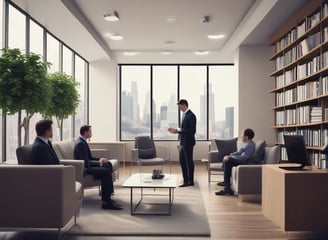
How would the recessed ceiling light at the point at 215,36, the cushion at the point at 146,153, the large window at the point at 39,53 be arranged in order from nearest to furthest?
the large window at the point at 39,53
the cushion at the point at 146,153
the recessed ceiling light at the point at 215,36

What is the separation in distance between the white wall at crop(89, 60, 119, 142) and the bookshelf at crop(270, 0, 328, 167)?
16.7ft

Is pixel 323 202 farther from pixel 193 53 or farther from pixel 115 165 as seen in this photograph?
pixel 193 53

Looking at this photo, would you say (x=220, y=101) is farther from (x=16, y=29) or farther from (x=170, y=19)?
(x=16, y=29)

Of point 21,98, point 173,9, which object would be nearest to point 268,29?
point 173,9

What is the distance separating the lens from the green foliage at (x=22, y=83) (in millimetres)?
4801

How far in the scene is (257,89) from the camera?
9.37 meters

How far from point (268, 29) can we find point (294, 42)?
116cm

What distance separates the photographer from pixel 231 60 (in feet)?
38.8

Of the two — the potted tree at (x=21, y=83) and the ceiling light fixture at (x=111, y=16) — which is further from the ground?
the ceiling light fixture at (x=111, y=16)

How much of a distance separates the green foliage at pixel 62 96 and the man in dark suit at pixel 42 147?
2.65 meters

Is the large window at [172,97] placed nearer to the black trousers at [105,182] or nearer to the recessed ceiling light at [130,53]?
the recessed ceiling light at [130,53]

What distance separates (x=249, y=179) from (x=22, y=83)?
10.8 ft

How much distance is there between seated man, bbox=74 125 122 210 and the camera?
5379 millimetres

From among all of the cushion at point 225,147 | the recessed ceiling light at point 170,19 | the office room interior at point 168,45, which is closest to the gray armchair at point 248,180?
the cushion at point 225,147
